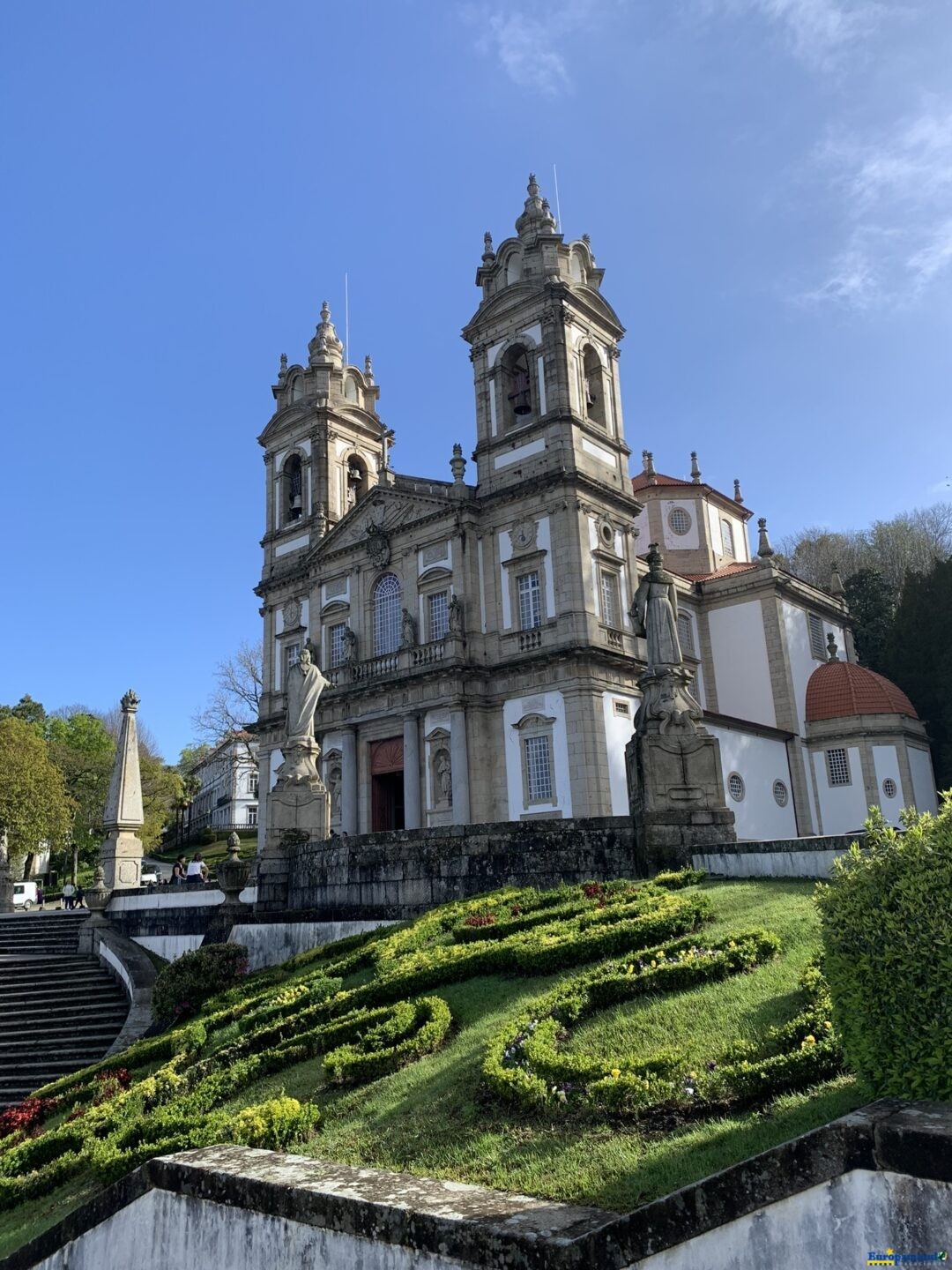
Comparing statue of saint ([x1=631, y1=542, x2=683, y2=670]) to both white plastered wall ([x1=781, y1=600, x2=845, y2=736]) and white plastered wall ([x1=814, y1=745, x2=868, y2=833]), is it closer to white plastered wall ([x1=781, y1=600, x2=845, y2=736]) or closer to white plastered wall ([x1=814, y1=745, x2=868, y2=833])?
white plastered wall ([x1=814, y1=745, x2=868, y2=833])

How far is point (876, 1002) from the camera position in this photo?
4.35m

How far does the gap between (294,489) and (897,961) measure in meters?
35.9

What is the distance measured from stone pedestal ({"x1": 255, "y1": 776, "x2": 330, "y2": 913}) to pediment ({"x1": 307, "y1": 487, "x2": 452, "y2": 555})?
15.4 meters

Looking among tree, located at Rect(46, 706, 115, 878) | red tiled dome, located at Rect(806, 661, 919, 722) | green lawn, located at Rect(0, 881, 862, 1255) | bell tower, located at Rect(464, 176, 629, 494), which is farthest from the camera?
tree, located at Rect(46, 706, 115, 878)

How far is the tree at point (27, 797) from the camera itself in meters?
40.4

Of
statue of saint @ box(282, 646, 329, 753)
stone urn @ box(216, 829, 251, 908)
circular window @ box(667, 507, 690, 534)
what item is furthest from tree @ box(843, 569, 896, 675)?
stone urn @ box(216, 829, 251, 908)

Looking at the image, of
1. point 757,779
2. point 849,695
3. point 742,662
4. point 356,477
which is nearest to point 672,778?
point 757,779

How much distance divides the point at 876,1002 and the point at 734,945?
11.1 ft

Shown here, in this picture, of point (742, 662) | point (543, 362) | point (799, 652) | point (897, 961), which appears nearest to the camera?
point (897, 961)

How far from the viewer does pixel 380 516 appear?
1313 inches

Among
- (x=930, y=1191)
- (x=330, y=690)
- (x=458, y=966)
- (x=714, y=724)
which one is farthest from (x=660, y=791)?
(x=330, y=690)

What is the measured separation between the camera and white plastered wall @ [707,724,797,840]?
1185 inches

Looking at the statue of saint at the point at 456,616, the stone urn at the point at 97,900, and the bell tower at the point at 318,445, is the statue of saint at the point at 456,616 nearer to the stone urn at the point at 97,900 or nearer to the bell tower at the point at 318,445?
the bell tower at the point at 318,445

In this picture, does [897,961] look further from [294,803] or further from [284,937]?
[294,803]
